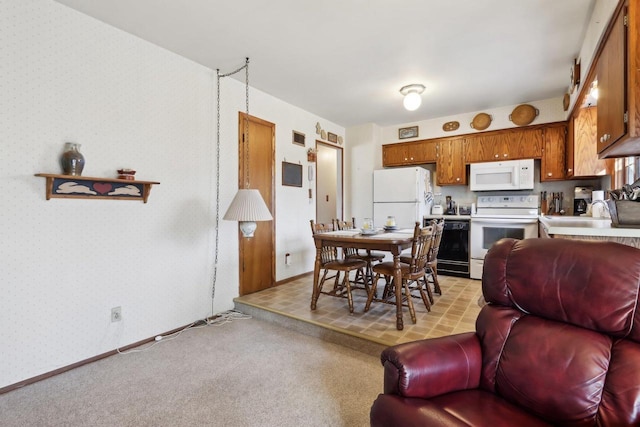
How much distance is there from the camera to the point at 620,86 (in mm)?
1770

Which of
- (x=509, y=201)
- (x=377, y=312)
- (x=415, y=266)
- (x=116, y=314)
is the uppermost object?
(x=509, y=201)

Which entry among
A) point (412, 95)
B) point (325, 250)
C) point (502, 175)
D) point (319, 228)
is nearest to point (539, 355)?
point (325, 250)

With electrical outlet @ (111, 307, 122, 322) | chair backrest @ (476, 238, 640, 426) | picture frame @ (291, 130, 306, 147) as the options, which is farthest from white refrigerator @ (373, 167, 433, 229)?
electrical outlet @ (111, 307, 122, 322)

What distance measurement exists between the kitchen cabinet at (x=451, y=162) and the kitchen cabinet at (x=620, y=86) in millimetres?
2619

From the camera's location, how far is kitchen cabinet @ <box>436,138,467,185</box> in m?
4.86

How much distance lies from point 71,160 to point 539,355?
9.76 feet

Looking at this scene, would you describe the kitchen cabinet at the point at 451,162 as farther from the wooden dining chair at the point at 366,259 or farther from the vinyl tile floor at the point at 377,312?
the wooden dining chair at the point at 366,259

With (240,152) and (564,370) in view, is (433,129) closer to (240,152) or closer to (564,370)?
(240,152)

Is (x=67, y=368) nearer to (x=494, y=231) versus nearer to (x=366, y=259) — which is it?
(x=366, y=259)

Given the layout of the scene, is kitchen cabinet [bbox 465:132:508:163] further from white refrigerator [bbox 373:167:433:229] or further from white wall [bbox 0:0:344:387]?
white wall [bbox 0:0:344:387]

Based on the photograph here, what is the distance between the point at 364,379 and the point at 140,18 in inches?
125

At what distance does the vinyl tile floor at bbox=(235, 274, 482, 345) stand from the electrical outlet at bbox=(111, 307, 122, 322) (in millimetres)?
1188

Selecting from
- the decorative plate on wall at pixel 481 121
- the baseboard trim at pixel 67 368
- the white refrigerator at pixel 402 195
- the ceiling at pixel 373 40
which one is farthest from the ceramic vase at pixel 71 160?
the decorative plate on wall at pixel 481 121

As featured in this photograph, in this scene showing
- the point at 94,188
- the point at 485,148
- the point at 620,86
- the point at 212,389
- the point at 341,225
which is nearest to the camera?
the point at 620,86
